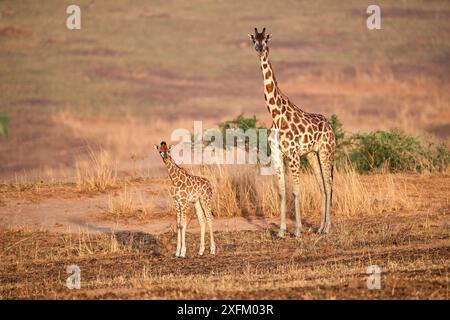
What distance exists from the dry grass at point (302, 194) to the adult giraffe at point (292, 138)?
5.11 ft

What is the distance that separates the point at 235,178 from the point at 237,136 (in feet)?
13.3

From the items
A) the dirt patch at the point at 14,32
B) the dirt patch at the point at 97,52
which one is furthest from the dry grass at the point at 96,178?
the dirt patch at the point at 14,32

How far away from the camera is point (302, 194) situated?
67.2 feet

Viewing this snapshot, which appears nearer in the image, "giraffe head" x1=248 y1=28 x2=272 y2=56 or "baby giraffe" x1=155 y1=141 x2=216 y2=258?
"baby giraffe" x1=155 y1=141 x2=216 y2=258

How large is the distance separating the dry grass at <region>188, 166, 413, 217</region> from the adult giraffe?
5.11 feet

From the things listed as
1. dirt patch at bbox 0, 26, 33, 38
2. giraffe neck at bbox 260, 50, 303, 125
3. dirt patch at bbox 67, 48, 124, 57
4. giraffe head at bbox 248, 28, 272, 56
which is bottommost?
giraffe neck at bbox 260, 50, 303, 125

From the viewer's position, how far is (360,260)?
48.6 feet

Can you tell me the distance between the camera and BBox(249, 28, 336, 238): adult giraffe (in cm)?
1781

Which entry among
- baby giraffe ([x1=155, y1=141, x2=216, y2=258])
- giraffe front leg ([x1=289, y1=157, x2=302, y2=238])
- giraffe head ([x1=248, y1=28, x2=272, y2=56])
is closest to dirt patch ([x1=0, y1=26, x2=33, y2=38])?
giraffe head ([x1=248, y1=28, x2=272, y2=56])

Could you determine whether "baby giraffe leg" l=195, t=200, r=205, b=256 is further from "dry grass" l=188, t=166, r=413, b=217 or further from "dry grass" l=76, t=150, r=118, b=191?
"dry grass" l=76, t=150, r=118, b=191

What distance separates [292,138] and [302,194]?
2854mm

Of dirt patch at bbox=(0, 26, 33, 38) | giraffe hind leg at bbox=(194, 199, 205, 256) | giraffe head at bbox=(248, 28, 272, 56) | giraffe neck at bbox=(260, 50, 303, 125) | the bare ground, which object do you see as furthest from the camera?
dirt patch at bbox=(0, 26, 33, 38)

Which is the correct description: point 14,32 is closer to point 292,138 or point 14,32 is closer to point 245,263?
point 292,138

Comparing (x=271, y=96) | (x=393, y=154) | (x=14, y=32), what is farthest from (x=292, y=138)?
(x=14, y=32)
